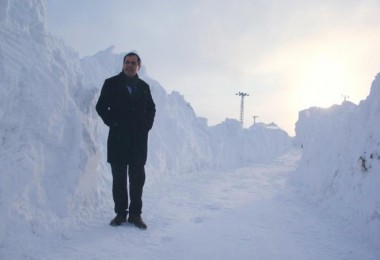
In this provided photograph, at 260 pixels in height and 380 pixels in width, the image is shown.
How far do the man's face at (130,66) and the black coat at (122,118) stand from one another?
58 mm

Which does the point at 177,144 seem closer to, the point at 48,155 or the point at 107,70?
the point at 107,70

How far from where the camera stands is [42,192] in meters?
3.36

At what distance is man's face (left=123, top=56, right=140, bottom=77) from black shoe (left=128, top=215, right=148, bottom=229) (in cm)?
161

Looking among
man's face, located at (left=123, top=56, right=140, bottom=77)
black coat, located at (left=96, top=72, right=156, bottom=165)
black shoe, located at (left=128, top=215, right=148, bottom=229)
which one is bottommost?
black shoe, located at (left=128, top=215, right=148, bottom=229)

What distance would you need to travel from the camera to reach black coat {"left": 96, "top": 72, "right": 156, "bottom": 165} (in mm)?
3768

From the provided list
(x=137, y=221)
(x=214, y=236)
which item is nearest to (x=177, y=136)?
(x=137, y=221)

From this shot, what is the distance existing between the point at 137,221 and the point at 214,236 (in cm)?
86

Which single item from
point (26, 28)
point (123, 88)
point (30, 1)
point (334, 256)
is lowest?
point (334, 256)

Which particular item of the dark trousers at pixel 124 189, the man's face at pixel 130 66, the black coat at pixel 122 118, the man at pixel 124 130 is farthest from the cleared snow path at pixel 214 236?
the man's face at pixel 130 66

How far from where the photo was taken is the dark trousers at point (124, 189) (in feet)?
12.3

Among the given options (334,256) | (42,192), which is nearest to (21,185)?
(42,192)

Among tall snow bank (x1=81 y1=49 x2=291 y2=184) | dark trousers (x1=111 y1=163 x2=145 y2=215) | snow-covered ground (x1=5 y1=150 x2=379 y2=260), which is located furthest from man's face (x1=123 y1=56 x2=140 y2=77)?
snow-covered ground (x1=5 y1=150 x2=379 y2=260)

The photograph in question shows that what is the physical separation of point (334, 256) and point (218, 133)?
13.8m

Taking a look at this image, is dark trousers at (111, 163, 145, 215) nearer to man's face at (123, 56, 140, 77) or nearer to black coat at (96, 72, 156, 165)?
black coat at (96, 72, 156, 165)
